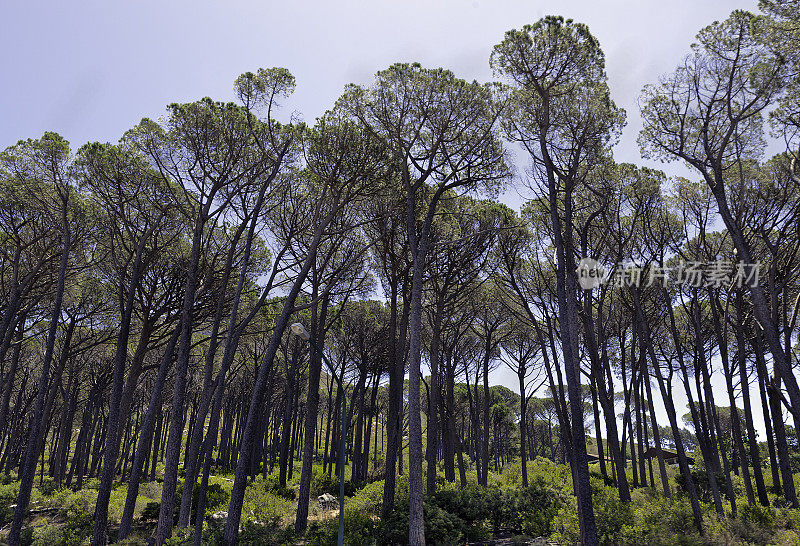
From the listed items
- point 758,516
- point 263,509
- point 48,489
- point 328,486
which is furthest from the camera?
point 48,489

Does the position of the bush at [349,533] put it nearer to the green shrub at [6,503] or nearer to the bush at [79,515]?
the bush at [79,515]

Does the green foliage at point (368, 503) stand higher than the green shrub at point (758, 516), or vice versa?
the green shrub at point (758, 516)

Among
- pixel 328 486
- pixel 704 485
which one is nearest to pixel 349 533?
pixel 328 486

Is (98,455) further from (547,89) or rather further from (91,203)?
(547,89)

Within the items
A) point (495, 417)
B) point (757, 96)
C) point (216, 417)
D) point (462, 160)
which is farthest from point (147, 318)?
point (495, 417)

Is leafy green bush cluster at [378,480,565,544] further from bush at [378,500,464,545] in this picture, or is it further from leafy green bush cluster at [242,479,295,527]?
leafy green bush cluster at [242,479,295,527]

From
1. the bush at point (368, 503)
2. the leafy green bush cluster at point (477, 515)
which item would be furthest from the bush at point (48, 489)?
the leafy green bush cluster at point (477, 515)

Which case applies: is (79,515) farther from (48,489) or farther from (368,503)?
(368,503)

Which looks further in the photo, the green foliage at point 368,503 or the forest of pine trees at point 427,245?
the green foliage at point 368,503

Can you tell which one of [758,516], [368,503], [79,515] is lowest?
[79,515]

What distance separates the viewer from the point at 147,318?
1638cm

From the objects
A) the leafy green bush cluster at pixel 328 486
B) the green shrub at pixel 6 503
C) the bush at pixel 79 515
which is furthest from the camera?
the leafy green bush cluster at pixel 328 486

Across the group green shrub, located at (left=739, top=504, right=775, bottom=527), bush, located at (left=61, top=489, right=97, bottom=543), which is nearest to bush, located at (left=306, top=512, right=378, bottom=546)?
bush, located at (left=61, top=489, right=97, bottom=543)

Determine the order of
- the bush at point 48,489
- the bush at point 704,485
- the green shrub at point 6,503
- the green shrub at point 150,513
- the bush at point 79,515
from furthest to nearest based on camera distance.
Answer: the bush at point 48,489, the green shrub at point 6,503, the green shrub at point 150,513, the bush at point 704,485, the bush at point 79,515
